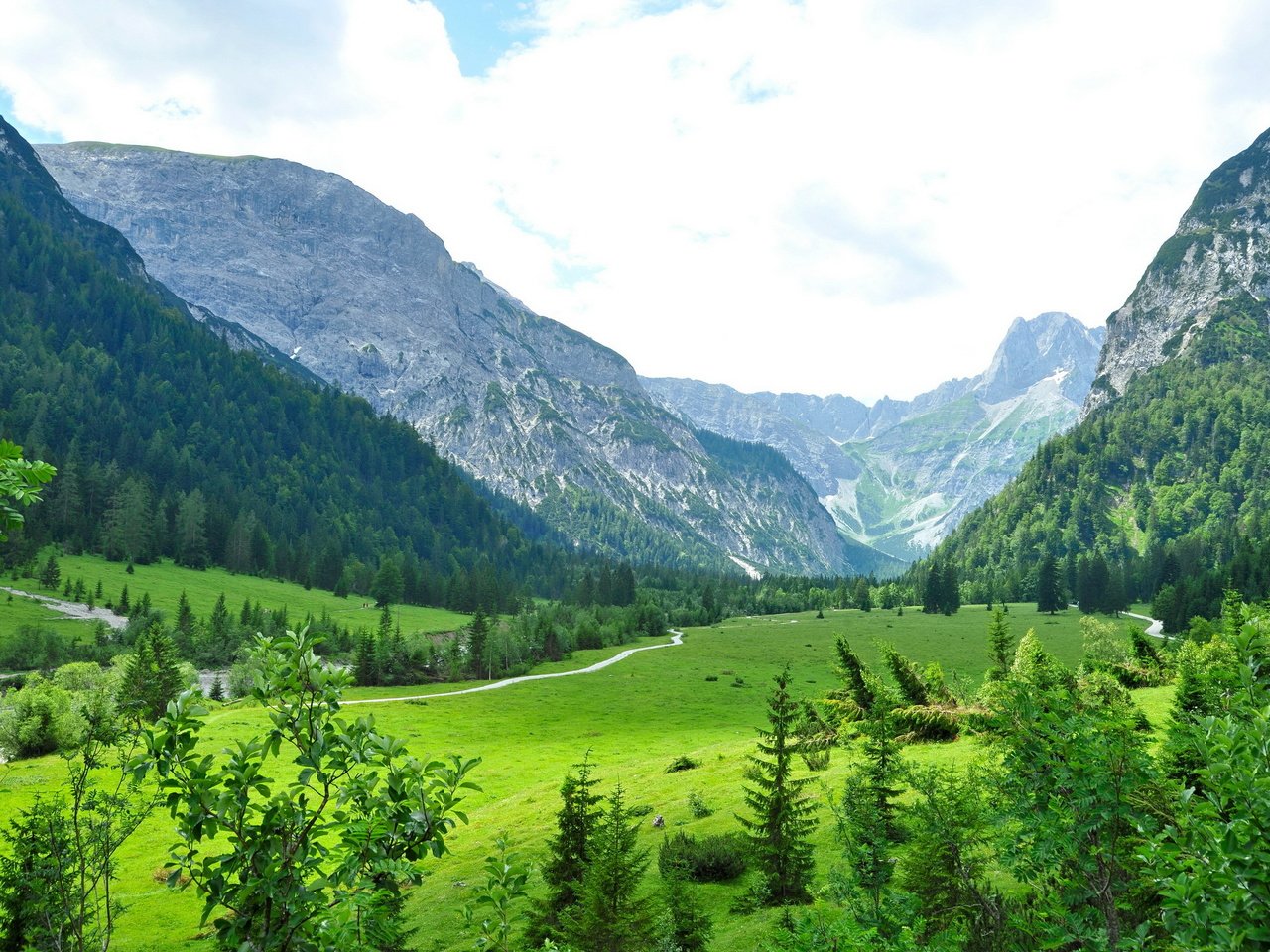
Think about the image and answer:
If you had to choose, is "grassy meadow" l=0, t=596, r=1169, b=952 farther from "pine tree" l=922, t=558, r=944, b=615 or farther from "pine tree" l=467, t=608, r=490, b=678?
"pine tree" l=467, t=608, r=490, b=678

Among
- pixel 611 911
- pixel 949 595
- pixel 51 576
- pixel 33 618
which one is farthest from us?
pixel 949 595

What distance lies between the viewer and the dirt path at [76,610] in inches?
5719

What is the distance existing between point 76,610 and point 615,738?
131 m

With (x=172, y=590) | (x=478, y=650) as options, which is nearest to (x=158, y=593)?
(x=172, y=590)

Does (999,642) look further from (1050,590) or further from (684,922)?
(1050,590)

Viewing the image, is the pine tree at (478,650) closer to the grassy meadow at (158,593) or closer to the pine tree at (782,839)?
the grassy meadow at (158,593)

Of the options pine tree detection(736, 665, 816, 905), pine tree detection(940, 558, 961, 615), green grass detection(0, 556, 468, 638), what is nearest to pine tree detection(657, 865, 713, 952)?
pine tree detection(736, 665, 816, 905)

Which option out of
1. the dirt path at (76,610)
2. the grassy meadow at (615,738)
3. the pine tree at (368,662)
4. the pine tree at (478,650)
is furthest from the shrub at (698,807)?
the dirt path at (76,610)

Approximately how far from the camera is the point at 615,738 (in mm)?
80812

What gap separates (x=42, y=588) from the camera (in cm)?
15550

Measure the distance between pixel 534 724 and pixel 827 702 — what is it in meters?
47.7

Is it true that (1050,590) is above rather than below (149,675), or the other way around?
above

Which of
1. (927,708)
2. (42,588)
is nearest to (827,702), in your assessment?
(927,708)

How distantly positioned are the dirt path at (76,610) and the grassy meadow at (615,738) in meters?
19.6
